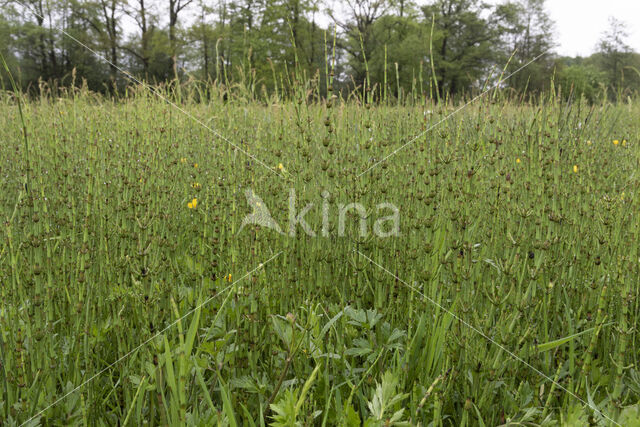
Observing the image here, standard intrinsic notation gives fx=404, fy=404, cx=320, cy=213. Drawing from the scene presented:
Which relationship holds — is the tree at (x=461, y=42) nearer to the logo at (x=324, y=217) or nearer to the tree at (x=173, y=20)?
the tree at (x=173, y=20)

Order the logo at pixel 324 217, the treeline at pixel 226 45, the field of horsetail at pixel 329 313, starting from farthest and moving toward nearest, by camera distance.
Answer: the treeline at pixel 226 45, the logo at pixel 324 217, the field of horsetail at pixel 329 313

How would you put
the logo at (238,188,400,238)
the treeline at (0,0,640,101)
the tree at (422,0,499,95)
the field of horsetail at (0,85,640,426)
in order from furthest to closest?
the tree at (422,0,499,95) → the treeline at (0,0,640,101) → the logo at (238,188,400,238) → the field of horsetail at (0,85,640,426)

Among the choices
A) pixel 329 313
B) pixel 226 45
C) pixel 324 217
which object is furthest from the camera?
pixel 226 45

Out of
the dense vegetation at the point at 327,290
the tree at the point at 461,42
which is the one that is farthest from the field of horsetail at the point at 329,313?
the tree at the point at 461,42

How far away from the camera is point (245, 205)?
249 cm

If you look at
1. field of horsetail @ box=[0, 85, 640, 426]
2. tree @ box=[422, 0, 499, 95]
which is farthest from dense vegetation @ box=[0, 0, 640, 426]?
tree @ box=[422, 0, 499, 95]

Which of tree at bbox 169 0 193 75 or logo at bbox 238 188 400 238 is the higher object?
tree at bbox 169 0 193 75

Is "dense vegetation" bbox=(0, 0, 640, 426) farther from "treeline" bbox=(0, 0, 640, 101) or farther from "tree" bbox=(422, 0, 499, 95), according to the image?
"tree" bbox=(422, 0, 499, 95)

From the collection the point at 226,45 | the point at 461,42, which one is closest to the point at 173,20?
the point at 226,45

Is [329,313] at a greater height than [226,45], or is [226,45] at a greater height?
[226,45]

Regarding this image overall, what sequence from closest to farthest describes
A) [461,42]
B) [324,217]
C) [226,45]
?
[324,217], [226,45], [461,42]

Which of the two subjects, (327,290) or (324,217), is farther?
(324,217)

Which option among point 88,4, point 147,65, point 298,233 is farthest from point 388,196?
point 88,4

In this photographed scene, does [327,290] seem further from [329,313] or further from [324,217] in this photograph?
[324,217]
